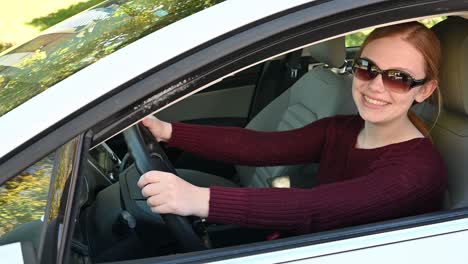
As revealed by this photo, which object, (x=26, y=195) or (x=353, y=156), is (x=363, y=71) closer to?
(x=353, y=156)

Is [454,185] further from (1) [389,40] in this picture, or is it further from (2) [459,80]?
(1) [389,40]

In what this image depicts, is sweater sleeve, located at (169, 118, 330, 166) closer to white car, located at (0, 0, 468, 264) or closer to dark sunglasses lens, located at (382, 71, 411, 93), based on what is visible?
white car, located at (0, 0, 468, 264)

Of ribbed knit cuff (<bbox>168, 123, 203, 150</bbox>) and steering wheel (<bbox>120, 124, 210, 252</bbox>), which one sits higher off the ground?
ribbed knit cuff (<bbox>168, 123, 203, 150</bbox>)

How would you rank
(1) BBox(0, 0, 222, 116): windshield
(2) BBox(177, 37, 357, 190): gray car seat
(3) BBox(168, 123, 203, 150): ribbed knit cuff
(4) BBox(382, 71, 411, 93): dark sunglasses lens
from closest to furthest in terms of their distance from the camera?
1. (1) BBox(0, 0, 222, 116): windshield
2. (4) BBox(382, 71, 411, 93): dark sunglasses lens
3. (3) BBox(168, 123, 203, 150): ribbed knit cuff
4. (2) BBox(177, 37, 357, 190): gray car seat

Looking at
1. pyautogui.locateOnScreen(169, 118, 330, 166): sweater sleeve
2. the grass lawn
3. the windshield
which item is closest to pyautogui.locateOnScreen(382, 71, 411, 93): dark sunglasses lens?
pyautogui.locateOnScreen(169, 118, 330, 166): sweater sleeve

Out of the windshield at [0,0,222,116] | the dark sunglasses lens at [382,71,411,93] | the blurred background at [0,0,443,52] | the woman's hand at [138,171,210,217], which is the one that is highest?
the blurred background at [0,0,443,52]

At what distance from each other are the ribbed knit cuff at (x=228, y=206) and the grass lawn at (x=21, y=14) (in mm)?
5665

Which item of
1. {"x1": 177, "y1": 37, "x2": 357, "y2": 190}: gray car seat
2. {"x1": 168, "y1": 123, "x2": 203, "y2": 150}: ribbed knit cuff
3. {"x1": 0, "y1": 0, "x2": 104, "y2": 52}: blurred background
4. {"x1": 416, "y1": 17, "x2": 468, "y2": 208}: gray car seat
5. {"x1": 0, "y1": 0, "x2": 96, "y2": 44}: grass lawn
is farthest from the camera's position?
{"x1": 0, "y1": 0, "x2": 96, "y2": 44}: grass lawn

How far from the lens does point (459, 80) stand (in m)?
1.96

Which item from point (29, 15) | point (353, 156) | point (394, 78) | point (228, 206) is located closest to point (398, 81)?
point (394, 78)

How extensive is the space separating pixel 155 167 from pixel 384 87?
0.65m

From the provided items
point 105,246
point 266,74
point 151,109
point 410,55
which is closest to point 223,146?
point 105,246

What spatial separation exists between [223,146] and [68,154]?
2.86 ft

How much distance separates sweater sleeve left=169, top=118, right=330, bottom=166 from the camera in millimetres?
2139
